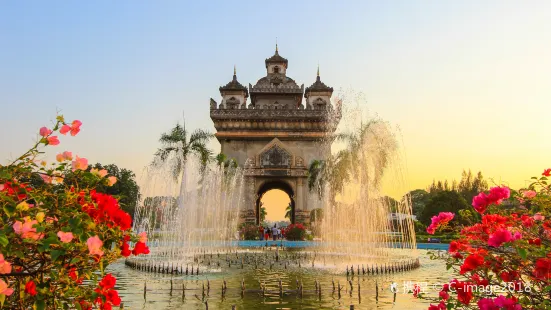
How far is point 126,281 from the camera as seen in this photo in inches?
587

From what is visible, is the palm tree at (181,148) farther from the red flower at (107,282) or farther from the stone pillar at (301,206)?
the red flower at (107,282)

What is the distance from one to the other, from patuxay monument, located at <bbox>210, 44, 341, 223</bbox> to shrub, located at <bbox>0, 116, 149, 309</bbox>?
1606 inches

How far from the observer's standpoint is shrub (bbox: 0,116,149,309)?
332cm

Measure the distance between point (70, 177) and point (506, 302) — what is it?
167 inches


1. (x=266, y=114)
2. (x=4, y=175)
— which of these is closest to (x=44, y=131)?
(x=4, y=175)

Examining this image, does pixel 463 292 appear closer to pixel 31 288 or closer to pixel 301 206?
pixel 31 288

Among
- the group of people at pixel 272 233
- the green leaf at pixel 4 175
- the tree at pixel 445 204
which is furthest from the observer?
the tree at pixel 445 204

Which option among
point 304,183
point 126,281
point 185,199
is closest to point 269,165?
point 304,183

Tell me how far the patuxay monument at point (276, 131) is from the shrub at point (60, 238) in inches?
1606

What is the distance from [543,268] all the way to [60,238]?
4.41m

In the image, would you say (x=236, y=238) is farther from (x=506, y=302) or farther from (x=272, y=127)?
(x=506, y=302)

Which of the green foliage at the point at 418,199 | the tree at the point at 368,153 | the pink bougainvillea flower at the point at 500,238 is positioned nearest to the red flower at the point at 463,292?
the pink bougainvillea flower at the point at 500,238

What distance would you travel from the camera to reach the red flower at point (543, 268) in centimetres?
426

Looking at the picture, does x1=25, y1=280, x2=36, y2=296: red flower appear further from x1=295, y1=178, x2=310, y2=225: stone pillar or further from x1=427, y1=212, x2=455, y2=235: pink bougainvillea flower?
x1=295, y1=178, x2=310, y2=225: stone pillar
